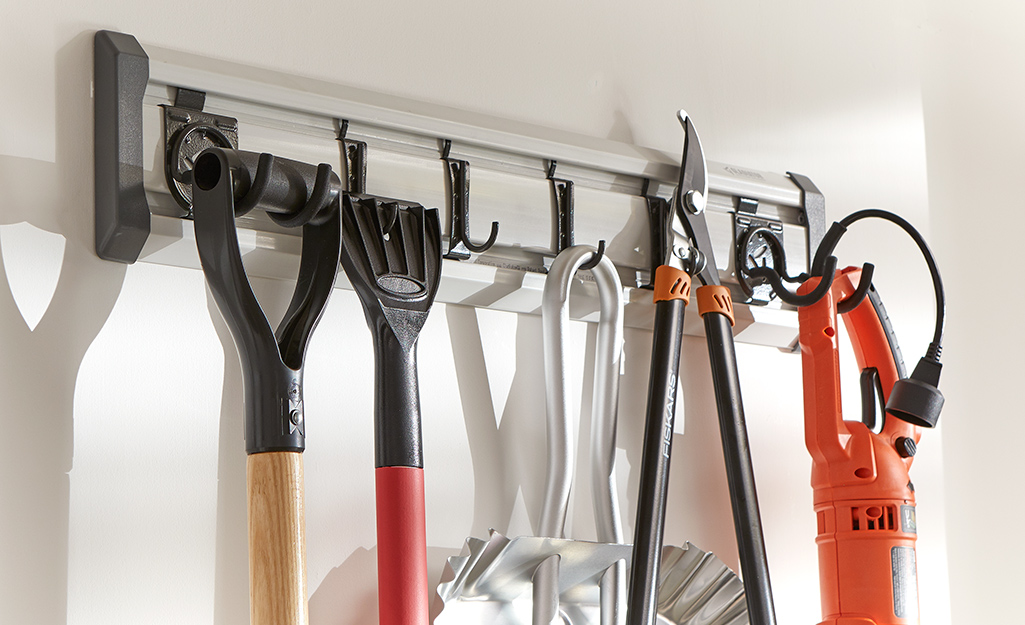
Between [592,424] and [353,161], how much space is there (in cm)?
25

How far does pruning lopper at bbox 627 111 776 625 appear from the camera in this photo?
2.16 feet

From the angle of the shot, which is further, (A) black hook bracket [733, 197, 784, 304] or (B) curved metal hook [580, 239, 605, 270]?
(A) black hook bracket [733, 197, 784, 304]

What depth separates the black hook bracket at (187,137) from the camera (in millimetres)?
583

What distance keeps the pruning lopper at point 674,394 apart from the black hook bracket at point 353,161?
0.22m

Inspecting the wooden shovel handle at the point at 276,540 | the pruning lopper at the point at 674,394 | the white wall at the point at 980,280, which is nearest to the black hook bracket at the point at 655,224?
the pruning lopper at the point at 674,394

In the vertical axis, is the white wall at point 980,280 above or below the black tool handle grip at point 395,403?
above

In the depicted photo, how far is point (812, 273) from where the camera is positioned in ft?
2.65

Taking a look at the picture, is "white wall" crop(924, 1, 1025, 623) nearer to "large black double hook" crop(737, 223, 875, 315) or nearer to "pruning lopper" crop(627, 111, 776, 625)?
"large black double hook" crop(737, 223, 875, 315)

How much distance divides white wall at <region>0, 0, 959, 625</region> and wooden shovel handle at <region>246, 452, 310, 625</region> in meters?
0.07

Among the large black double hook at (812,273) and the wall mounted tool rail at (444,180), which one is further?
the large black double hook at (812,273)

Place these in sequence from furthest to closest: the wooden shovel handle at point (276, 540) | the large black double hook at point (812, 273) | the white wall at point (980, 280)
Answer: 1. the white wall at point (980, 280)
2. the large black double hook at point (812, 273)
3. the wooden shovel handle at point (276, 540)

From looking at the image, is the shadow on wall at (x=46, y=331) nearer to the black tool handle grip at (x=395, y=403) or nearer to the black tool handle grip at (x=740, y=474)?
the black tool handle grip at (x=395, y=403)

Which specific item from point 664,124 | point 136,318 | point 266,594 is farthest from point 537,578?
point 664,124

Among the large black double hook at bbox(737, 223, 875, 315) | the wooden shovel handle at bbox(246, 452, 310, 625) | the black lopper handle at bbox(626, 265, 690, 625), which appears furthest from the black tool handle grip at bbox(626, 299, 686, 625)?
the wooden shovel handle at bbox(246, 452, 310, 625)
